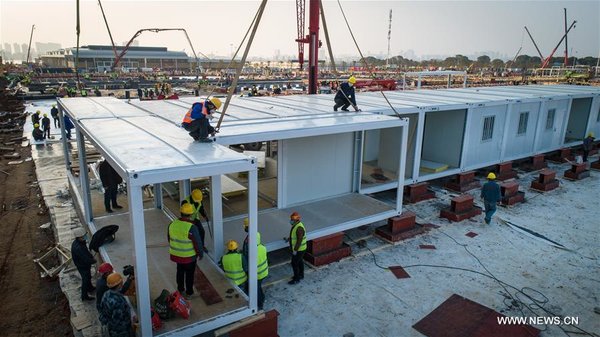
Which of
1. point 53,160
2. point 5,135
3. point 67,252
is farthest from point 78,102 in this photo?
point 5,135

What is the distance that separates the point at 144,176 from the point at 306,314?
401 cm

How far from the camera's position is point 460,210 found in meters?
12.0

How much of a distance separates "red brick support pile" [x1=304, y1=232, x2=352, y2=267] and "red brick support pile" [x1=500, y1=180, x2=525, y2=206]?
22.3 ft

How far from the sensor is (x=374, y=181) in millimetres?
12984

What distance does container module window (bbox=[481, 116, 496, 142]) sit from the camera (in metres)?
15.3

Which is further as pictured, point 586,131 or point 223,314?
point 586,131

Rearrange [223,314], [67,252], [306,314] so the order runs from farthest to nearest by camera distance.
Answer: [67,252] → [306,314] → [223,314]

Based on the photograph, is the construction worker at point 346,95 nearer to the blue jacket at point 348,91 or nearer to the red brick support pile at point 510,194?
the blue jacket at point 348,91

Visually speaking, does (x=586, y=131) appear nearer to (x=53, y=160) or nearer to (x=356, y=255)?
(x=356, y=255)

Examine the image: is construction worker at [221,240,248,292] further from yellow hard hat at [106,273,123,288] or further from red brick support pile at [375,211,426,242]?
red brick support pile at [375,211,426,242]

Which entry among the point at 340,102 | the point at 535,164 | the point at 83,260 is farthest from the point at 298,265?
the point at 535,164

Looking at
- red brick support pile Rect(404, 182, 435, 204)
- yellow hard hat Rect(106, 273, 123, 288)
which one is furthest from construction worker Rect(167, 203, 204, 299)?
red brick support pile Rect(404, 182, 435, 204)

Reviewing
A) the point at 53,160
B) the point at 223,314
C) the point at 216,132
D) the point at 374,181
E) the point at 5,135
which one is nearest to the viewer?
the point at 223,314

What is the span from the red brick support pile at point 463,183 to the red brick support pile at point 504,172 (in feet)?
6.09
